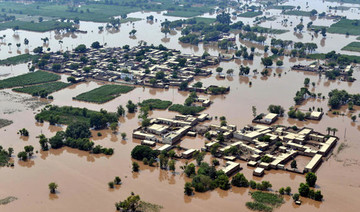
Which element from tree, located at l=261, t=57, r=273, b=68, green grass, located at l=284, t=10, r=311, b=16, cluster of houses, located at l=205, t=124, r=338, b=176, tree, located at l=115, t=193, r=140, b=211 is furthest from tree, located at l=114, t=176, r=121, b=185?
green grass, located at l=284, t=10, r=311, b=16

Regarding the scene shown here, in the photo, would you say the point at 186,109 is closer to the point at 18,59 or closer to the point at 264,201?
the point at 264,201

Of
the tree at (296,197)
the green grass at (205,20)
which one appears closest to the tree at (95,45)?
the green grass at (205,20)

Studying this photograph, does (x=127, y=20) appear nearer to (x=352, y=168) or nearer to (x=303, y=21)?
(x=303, y=21)

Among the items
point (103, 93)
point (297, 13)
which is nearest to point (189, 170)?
point (103, 93)

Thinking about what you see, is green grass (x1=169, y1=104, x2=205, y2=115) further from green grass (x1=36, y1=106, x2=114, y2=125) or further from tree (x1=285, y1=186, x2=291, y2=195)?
tree (x1=285, y1=186, x2=291, y2=195)

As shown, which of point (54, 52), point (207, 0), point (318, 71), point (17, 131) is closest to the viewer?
point (17, 131)

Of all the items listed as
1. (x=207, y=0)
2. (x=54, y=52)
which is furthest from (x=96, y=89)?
(x=207, y=0)
